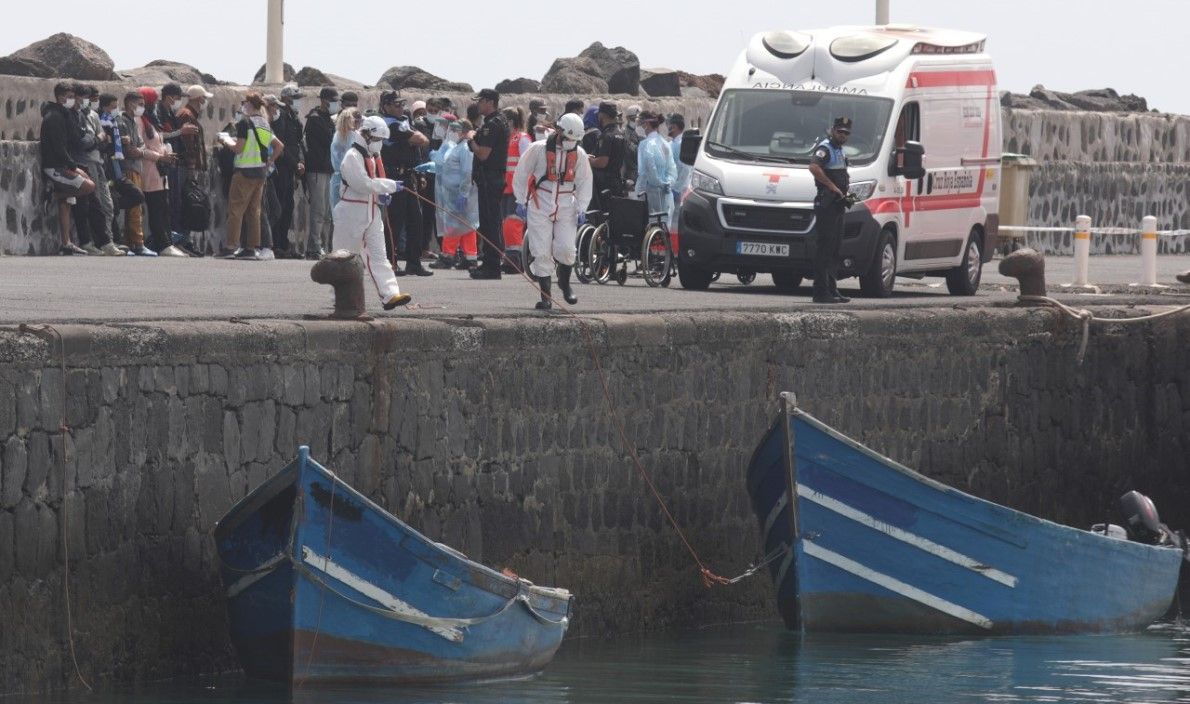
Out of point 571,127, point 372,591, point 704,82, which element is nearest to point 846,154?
point 571,127

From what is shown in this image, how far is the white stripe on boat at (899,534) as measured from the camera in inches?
637

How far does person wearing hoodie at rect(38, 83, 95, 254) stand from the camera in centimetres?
2397

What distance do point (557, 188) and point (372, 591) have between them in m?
6.24

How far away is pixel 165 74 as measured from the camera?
32.3 metres

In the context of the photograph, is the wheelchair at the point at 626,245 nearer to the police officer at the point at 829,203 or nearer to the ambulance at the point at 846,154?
the ambulance at the point at 846,154

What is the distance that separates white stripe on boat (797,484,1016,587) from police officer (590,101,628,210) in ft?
28.8

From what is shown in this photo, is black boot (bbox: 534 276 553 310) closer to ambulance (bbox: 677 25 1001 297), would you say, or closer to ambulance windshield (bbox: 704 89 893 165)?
ambulance (bbox: 677 25 1001 297)

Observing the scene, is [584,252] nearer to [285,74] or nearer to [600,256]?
[600,256]

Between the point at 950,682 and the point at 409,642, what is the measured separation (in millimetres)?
3319

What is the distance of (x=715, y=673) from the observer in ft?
48.7

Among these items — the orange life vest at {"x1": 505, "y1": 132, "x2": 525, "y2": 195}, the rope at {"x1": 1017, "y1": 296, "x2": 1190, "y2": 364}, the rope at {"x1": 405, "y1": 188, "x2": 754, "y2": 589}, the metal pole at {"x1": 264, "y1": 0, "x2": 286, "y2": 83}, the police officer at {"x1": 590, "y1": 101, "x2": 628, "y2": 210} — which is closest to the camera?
the rope at {"x1": 405, "y1": 188, "x2": 754, "y2": 589}

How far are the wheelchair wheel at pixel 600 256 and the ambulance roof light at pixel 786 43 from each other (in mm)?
2272

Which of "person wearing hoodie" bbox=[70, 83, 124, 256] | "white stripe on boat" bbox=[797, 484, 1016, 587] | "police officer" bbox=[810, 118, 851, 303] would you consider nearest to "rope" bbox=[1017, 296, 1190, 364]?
"police officer" bbox=[810, 118, 851, 303]

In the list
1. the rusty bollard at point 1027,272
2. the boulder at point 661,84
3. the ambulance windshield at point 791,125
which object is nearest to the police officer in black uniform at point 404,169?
the ambulance windshield at point 791,125
